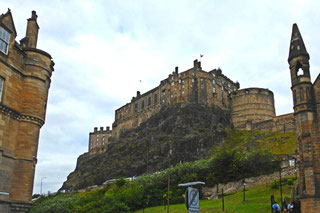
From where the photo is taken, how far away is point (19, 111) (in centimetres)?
2088

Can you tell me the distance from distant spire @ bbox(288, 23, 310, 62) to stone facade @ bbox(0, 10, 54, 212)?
647 inches

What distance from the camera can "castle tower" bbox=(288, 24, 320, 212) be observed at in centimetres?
1972

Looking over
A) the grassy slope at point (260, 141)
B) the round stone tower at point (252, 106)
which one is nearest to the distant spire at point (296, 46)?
the grassy slope at point (260, 141)

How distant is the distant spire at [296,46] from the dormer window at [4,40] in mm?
17954

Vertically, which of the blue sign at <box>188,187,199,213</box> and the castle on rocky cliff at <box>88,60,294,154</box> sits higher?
the castle on rocky cliff at <box>88,60,294,154</box>

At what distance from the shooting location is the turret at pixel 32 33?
22719 mm

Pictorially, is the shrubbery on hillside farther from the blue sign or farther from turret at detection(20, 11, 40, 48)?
the blue sign

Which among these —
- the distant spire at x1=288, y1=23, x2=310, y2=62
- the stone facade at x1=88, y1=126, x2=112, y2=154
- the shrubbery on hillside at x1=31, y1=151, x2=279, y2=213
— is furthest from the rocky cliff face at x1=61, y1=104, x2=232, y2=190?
the distant spire at x1=288, y1=23, x2=310, y2=62

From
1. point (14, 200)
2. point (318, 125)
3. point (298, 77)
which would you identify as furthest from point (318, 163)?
point (14, 200)

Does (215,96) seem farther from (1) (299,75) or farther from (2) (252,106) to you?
(1) (299,75)

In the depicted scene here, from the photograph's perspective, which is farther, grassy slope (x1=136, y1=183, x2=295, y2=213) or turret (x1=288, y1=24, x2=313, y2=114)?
grassy slope (x1=136, y1=183, x2=295, y2=213)

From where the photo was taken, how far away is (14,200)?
1962 centimetres

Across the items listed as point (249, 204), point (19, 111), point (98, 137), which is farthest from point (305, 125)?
point (98, 137)

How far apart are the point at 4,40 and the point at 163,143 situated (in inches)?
2023
